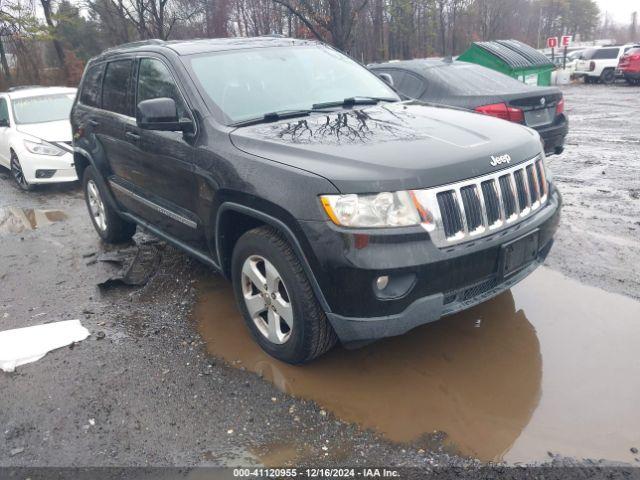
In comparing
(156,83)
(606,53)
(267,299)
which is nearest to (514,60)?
(156,83)

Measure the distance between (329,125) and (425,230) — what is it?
1073 mm

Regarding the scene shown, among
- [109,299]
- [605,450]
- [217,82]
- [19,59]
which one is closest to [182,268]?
[109,299]

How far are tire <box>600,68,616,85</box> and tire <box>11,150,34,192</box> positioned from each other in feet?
83.9

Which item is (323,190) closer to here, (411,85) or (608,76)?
(411,85)

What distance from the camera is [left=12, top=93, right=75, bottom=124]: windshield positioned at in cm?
927

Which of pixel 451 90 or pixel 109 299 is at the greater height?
pixel 451 90

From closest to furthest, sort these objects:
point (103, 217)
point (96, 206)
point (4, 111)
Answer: point (103, 217) → point (96, 206) → point (4, 111)

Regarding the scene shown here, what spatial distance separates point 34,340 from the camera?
385 cm

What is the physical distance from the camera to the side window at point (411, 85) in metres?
6.83

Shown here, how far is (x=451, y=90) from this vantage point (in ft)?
21.4

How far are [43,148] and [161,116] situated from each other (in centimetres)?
615

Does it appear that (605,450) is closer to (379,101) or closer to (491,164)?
(491,164)

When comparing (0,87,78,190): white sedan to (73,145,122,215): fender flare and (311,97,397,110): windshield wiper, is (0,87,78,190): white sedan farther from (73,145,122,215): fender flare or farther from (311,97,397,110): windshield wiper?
(311,97,397,110): windshield wiper

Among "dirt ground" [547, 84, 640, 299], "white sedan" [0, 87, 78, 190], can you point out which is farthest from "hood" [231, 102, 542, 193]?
"white sedan" [0, 87, 78, 190]
